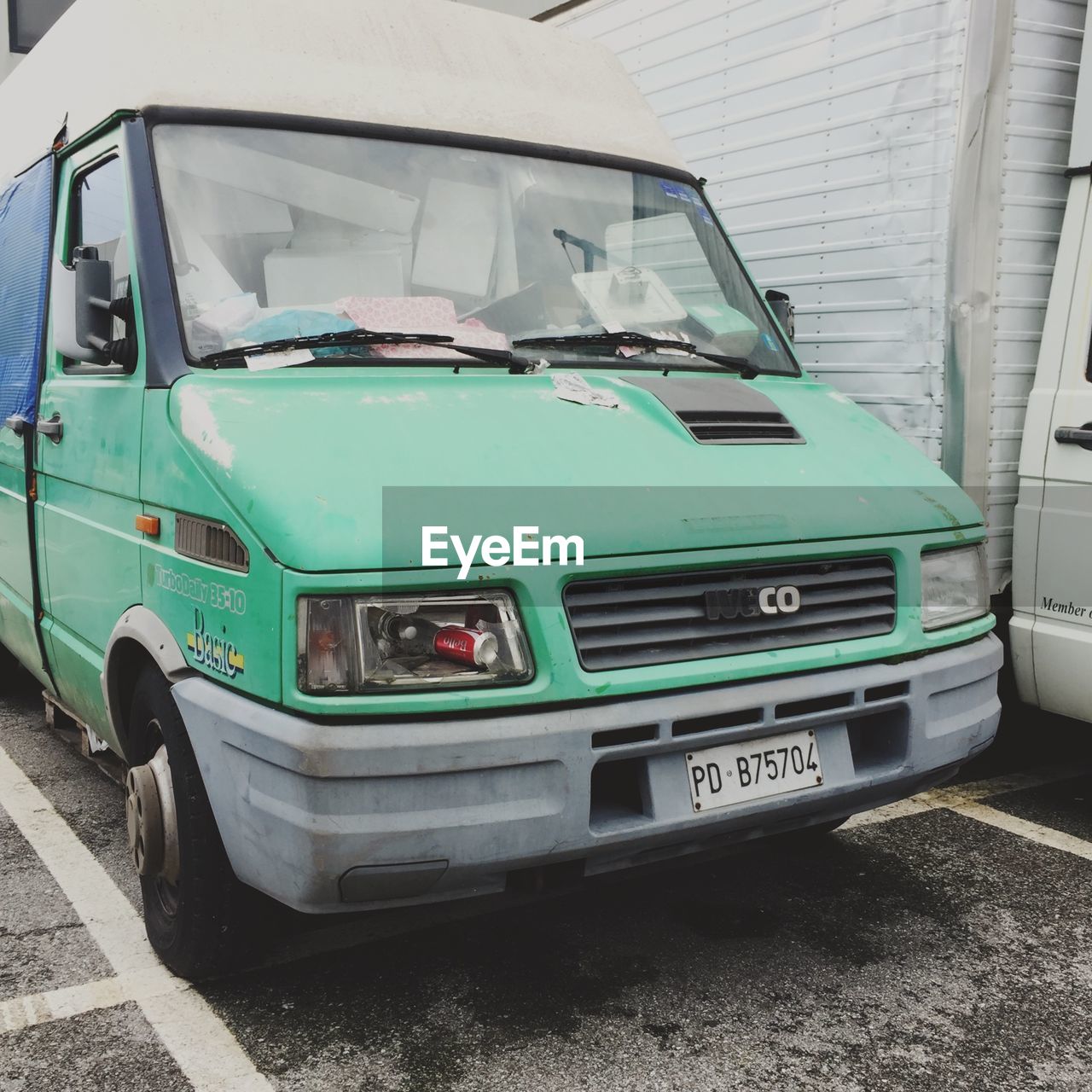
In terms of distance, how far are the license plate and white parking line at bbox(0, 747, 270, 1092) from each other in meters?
1.20

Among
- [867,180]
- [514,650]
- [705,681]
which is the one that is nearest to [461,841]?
[514,650]

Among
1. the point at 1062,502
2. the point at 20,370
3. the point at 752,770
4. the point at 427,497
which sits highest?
the point at 20,370

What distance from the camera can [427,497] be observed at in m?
2.75

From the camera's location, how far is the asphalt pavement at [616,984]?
287cm

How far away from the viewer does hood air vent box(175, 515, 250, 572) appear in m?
2.78

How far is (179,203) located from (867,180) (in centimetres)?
272

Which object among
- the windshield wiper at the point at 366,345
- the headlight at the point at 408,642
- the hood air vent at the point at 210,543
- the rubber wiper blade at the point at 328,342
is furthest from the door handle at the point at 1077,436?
the hood air vent at the point at 210,543

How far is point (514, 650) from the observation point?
2.70 m

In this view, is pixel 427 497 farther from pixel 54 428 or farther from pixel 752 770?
pixel 54 428

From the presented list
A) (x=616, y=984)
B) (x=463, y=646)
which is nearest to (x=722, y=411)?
(x=463, y=646)

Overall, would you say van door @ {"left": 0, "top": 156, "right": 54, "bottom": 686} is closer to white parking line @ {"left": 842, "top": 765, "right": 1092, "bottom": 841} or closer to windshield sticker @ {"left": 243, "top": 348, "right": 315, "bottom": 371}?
windshield sticker @ {"left": 243, "top": 348, "right": 315, "bottom": 371}

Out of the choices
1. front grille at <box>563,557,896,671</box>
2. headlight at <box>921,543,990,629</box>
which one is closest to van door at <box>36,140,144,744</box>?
front grille at <box>563,557,896,671</box>

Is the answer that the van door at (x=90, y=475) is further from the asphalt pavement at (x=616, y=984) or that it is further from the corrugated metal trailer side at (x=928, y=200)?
the corrugated metal trailer side at (x=928, y=200)

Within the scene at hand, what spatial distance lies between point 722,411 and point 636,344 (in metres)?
0.49
